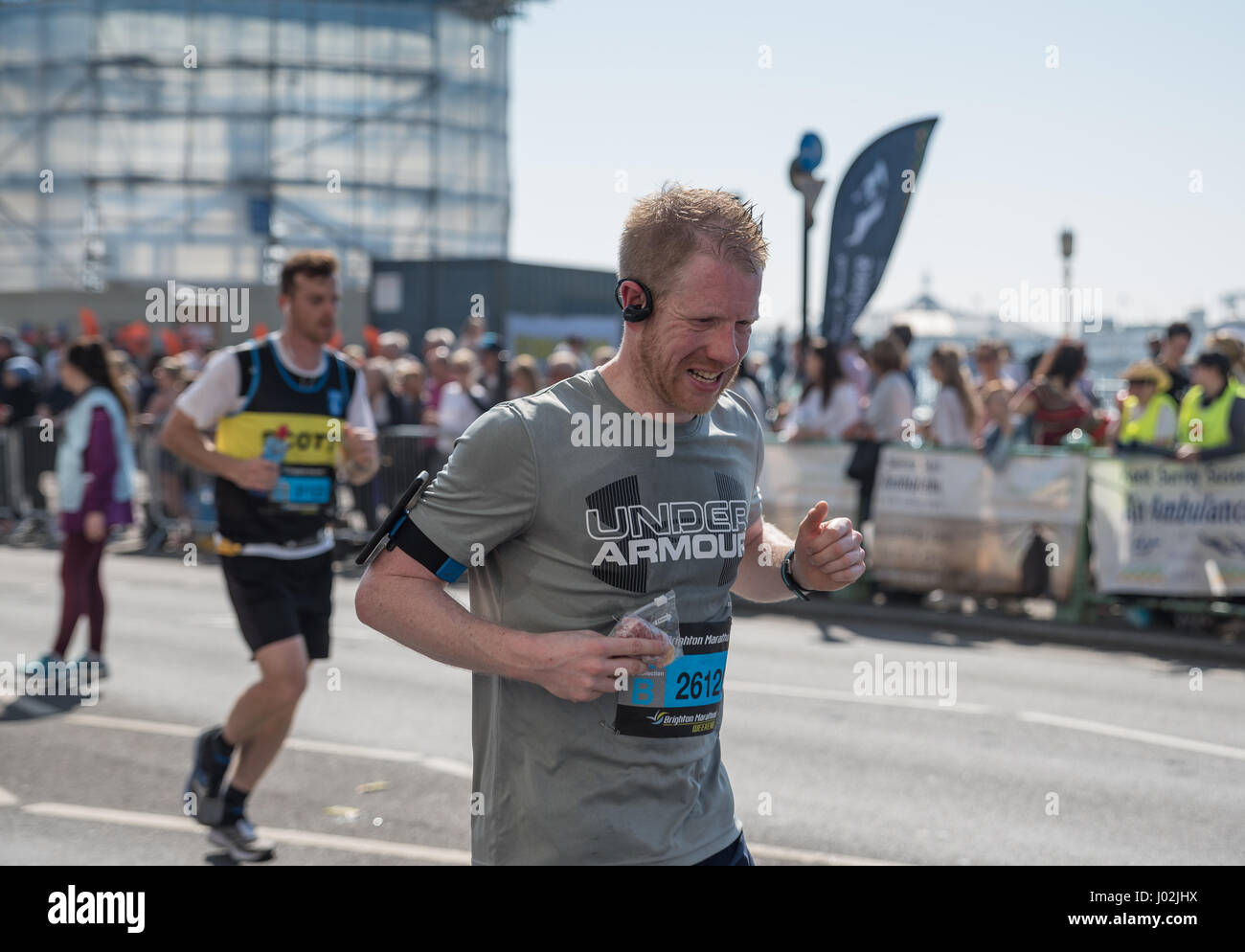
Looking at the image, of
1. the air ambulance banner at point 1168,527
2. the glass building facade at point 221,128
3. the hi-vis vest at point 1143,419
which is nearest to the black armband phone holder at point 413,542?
the air ambulance banner at point 1168,527

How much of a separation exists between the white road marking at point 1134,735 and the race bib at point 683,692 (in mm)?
5331

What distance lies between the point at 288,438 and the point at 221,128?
146 feet

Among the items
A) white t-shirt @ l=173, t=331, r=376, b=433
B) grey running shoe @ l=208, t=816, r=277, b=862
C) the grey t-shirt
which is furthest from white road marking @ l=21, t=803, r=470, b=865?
the grey t-shirt

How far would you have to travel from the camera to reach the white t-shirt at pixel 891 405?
11953 mm

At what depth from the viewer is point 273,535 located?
19.0ft

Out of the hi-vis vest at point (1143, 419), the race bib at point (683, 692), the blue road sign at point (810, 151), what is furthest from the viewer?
the blue road sign at point (810, 151)

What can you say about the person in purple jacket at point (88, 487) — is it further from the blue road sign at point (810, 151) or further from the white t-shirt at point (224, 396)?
the blue road sign at point (810, 151)

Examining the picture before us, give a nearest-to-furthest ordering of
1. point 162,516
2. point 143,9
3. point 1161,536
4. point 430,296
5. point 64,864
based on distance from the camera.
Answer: point 64,864, point 1161,536, point 162,516, point 430,296, point 143,9

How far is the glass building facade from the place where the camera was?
155 feet

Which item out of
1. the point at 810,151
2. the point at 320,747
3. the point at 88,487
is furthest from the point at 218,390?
the point at 810,151
